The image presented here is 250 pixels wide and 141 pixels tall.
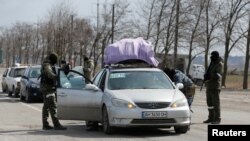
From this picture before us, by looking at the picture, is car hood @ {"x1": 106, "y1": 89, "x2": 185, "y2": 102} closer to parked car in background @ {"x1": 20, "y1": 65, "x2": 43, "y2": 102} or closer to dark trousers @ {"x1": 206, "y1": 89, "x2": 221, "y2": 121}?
dark trousers @ {"x1": 206, "y1": 89, "x2": 221, "y2": 121}

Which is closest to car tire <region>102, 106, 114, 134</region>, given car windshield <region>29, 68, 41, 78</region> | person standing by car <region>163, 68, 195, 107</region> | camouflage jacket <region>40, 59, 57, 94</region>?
camouflage jacket <region>40, 59, 57, 94</region>

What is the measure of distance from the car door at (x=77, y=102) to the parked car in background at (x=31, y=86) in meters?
12.2

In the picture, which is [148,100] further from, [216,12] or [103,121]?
[216,12]

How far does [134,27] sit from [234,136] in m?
42.5

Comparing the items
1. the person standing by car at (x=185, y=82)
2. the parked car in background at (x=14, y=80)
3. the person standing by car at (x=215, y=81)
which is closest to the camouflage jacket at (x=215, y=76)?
the person standing by car at (x=215, y=81)

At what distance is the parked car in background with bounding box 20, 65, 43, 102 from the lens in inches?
1046

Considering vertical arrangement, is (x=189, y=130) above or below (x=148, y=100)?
below

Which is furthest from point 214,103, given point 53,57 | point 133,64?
point 53,57

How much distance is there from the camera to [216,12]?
169 ft

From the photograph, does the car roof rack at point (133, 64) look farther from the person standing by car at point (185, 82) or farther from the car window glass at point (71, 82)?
the person standing by car at point (185, 82)

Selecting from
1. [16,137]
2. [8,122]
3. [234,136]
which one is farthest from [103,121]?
[234,136]

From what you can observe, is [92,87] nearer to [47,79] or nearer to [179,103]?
[47,79]

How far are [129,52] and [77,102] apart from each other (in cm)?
196

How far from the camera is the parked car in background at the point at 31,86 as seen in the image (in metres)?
26.6
